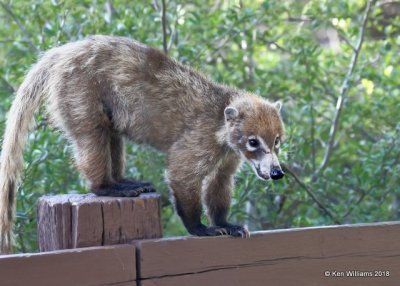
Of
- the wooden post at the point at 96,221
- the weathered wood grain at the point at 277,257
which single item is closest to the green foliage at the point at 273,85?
the weathered wood grain at the point at 277,257

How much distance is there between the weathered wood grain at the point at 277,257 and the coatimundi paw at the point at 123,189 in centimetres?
70

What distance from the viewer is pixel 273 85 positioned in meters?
5.47

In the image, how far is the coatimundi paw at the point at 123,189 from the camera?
10.8 feet

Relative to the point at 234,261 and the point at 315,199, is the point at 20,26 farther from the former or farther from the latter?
the point at 234,261

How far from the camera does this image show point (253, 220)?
5422 mm

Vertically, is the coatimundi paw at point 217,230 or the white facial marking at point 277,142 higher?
the white facial marking at point 277,142

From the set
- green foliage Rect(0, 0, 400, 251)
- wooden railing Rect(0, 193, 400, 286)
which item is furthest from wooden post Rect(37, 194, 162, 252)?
green foliage Rect(0, 0, 400, 251)

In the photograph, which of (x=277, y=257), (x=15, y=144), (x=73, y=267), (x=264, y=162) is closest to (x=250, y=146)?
(x=264, y=162)

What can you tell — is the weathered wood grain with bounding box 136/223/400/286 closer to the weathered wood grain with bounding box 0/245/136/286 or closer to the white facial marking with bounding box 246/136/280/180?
the weathered wood grain with bounding box 0/245/136/286

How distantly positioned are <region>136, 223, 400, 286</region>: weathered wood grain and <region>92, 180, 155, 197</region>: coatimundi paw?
2.29 feet

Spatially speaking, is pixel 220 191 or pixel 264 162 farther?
pixel 220 191

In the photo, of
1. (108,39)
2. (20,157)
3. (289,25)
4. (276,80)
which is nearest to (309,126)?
(276,80)

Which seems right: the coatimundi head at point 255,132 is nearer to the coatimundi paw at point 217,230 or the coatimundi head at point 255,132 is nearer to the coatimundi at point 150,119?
the coatimundi at point 150,119

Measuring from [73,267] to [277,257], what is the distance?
2.75 feet
